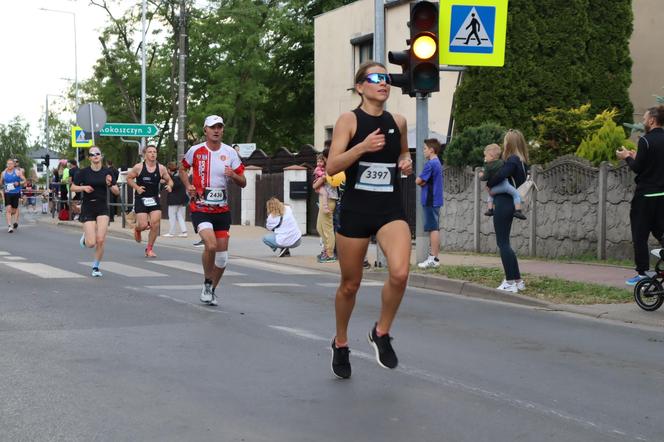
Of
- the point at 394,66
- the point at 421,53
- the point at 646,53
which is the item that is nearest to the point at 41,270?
the point at 421,53

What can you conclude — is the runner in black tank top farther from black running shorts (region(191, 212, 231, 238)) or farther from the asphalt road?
black running shorts (region(191, 212, 231, 238))

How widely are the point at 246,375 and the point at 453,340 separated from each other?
239 cm

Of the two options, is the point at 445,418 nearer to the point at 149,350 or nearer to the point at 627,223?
the point at 149,350

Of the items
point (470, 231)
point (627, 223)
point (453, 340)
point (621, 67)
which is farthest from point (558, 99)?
point (453, 340)

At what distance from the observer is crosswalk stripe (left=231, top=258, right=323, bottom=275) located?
1527 cm

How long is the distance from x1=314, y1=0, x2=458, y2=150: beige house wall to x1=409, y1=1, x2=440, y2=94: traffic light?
1551cm

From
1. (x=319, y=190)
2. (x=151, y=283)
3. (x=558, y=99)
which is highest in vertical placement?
(x=558, y=99)

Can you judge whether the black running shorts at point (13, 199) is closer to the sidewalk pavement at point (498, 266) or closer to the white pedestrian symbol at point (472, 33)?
the sidewalk pavement at point (498, 266)

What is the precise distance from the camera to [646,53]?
28531 millimetres

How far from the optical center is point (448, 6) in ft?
46.1

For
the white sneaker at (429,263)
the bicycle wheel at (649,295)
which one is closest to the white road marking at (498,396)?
the bicycle wheel at (649,295)

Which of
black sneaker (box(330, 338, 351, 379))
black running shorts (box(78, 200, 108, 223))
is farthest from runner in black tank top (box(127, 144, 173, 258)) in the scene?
black sneaker (box(330, 338, 351, 379))

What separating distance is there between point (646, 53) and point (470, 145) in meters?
11.7

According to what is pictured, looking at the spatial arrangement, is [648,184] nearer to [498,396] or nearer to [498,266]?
[498,266]
